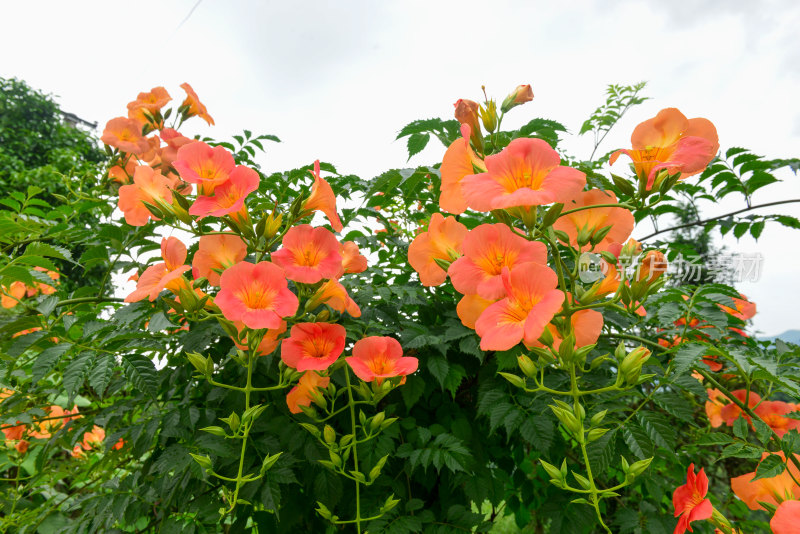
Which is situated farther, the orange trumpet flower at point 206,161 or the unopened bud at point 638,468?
the orange trumpet flower at point 206,161

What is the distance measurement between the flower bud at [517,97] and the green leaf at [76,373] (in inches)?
48.1

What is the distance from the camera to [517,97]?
103 cm

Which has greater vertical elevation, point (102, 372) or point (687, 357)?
point (687, 357)

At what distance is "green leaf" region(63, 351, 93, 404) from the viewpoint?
1.06 meters

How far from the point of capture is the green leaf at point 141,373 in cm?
111

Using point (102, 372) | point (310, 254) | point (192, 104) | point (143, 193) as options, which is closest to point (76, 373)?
point (102, 372)

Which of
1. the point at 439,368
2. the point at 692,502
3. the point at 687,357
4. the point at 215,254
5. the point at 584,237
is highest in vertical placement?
the point at 584,237

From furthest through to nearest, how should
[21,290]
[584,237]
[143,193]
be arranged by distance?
1. [21,290]
2. [143,193]
3. [584,237]

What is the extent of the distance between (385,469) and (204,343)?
654 millimetres

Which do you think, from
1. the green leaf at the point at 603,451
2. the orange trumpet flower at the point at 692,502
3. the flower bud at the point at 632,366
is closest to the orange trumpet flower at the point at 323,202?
the flower bud at the point at 632,366

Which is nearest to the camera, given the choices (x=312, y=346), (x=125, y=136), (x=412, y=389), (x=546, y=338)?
(x=546, y=338)

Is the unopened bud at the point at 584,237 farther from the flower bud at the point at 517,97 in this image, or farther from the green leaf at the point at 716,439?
the green leaf at the point at 716,439

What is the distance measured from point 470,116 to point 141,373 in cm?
103

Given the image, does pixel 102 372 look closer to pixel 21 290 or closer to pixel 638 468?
pixel 638 468
